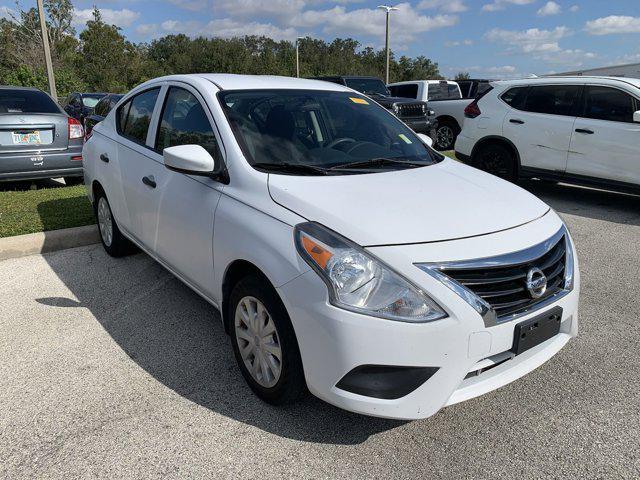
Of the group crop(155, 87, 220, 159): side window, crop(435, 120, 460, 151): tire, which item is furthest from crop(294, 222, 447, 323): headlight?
crop(435, 120, 460, 151): tire

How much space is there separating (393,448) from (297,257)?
3.30 feet

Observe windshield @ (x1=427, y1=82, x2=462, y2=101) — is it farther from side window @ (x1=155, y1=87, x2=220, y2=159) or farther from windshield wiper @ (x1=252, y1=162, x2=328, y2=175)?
windshield wiper @ (x1=252, y1=162, x2=328, y2=175)

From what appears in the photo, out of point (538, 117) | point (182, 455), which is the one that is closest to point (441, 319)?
point (182, 455)

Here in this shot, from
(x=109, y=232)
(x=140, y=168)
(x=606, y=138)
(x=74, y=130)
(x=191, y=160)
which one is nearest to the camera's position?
(x=191, y=160)

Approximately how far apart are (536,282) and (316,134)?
1.63 m

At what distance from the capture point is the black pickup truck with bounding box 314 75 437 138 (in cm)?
1215

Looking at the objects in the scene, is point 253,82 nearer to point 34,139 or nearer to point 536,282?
point 536,282

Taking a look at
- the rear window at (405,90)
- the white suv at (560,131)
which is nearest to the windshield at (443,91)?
the rear window at (405,90)

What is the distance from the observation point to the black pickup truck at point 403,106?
12.1m

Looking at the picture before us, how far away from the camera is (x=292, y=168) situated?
114 inches

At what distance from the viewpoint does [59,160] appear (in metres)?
7.30

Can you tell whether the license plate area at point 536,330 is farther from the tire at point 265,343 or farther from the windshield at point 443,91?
the windshield at point 443,91

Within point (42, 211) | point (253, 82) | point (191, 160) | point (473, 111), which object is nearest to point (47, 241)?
point (42, 211)

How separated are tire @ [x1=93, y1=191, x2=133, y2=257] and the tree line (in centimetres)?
2689
